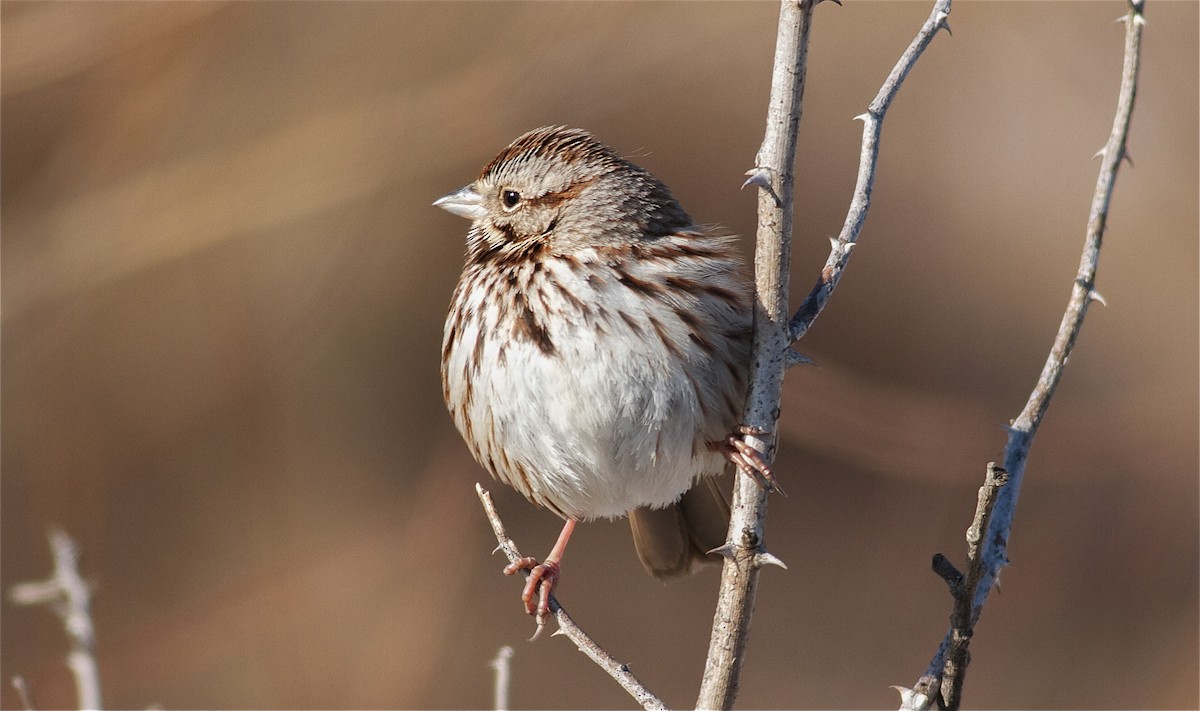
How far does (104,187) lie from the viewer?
276 inches

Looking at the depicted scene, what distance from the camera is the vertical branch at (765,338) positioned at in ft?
7.86

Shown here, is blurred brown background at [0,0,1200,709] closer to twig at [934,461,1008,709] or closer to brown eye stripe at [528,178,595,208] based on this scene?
brown eye stripe at [528,178,595,208]

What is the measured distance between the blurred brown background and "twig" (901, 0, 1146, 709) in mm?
4187

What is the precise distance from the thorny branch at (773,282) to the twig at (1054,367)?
0.38 m

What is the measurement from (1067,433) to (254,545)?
5125 millimetres

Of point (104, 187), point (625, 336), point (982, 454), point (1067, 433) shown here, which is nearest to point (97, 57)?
point (104, 187)

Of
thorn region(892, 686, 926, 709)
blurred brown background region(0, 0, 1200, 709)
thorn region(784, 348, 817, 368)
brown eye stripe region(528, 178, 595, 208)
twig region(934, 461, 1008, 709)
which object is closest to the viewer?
twig region(934, 461, 1008, 709)

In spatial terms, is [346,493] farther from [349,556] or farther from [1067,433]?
[1067,433]

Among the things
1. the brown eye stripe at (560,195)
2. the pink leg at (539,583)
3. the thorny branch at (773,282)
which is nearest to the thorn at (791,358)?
the thorny branch at (773,282)

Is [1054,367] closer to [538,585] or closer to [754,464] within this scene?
[754,464]

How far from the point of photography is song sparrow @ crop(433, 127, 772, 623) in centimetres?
→ 304

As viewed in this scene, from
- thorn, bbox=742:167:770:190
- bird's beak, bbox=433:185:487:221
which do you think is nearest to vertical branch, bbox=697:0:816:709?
thorn, bbox=742:167:770:190

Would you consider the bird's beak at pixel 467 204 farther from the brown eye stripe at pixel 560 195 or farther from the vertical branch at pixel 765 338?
the vertical branch at pixel 765 338

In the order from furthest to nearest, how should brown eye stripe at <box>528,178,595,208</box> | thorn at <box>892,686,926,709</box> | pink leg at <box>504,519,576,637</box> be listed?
1. pink leg at <box>504,519,576,637</box>
2. brown eye stripe at <box>528,178,595,208</box>
3. thorn at <box>892,686,926,709</box>
